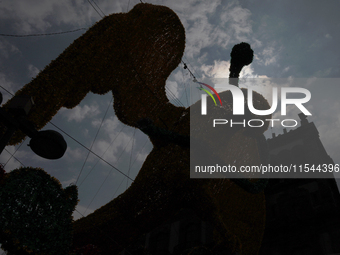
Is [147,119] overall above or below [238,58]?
below

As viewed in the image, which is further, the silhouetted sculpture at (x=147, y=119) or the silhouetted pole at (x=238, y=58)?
the silhouetted pole at (x=238, y=58)

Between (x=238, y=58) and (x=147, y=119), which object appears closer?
(x=147, y=119)

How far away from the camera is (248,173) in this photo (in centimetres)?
614

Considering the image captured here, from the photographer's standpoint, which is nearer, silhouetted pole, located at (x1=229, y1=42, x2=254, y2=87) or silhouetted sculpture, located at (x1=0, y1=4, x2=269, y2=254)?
silhouetted sculpture, located at (x1=0, y1=4, x2=269, y2=254)

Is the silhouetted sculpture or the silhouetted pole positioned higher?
the silhouetted pole

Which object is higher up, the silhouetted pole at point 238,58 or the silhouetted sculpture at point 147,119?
the silhouetted pole at point 238,58

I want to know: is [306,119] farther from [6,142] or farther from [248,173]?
[6,142]

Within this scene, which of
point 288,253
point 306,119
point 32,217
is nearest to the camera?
point 32,217

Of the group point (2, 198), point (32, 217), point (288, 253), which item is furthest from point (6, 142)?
point (288, 253)

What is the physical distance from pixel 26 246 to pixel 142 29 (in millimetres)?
4890

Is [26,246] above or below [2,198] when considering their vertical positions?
below

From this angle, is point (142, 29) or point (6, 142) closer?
point (6, 142)

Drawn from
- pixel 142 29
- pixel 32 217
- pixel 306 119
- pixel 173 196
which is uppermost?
pixel 306 119

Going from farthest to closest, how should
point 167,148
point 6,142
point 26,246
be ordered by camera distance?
point 167,148
point 6,142
point 26,246
